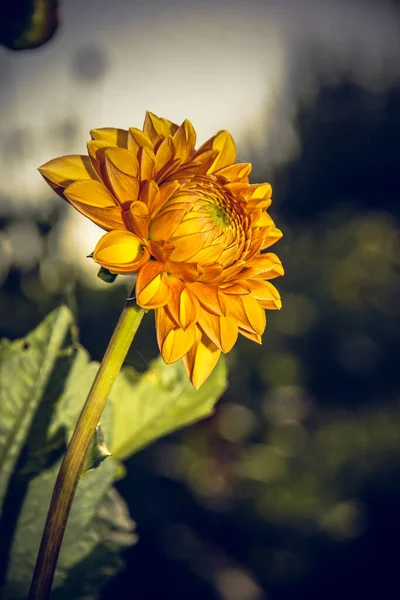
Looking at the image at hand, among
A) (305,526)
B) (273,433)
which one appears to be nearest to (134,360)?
(305,526)

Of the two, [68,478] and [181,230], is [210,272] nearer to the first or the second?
[181,230]

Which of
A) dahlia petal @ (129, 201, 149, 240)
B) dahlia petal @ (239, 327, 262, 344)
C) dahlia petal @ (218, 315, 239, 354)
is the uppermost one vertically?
dahlia petal @ (129, 201, 149, 240)

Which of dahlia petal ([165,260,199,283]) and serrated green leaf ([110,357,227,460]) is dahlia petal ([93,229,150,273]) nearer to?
dahlia petal ([165,260,199,283])

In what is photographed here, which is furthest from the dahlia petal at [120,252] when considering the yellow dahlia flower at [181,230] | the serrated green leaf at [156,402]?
the serrated green leaf at [156,402]

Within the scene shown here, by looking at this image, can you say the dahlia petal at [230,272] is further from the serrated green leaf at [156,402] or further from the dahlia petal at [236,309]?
the serrated green leaf at [156,402]

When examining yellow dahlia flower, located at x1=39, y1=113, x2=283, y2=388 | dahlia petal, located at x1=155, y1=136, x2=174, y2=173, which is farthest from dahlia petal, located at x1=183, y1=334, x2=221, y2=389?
dahlia petal, located at x1=155, y1=136, x2=174, y2=173

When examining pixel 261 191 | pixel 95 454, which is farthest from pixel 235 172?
pixel 95 454

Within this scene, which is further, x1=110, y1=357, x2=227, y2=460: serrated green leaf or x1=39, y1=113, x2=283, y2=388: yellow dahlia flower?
x1=110, y1=357, x2=227, y2=460: serrated green leaf

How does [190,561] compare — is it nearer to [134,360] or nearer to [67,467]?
[134,360]
